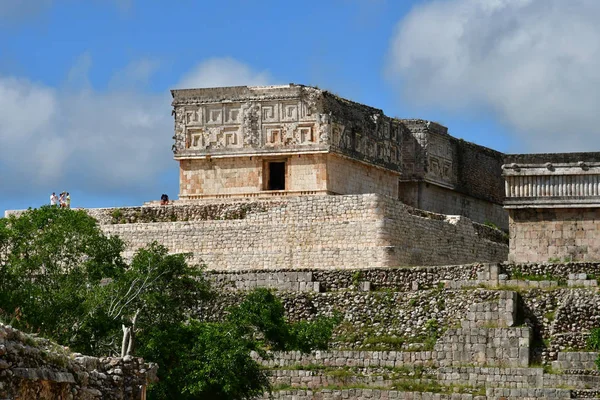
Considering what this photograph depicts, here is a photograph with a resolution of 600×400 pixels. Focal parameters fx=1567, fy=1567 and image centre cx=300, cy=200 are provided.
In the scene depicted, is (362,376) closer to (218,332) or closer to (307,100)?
(218,332)

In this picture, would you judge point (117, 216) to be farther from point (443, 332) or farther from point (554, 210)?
point (554, 210)

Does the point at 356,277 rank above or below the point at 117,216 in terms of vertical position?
below

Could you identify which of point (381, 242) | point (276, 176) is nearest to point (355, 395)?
point (381, 242)

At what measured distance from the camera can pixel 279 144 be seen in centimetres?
4422

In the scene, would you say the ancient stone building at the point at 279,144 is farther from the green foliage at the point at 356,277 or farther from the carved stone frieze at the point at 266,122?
the green foliage at the point at 356,277

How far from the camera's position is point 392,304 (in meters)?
37.1

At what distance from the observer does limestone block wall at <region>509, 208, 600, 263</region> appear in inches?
1516

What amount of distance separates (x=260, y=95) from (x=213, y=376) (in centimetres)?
1425

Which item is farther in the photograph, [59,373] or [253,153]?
[253,153]

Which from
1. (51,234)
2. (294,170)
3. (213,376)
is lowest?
(213,376)

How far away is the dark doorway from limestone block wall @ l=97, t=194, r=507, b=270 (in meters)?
2.84

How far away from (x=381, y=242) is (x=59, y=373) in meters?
24.4

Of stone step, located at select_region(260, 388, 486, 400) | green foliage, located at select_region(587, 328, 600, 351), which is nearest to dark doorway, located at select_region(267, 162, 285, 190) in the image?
stone step, located at select_region(260, 388, 486, 400)

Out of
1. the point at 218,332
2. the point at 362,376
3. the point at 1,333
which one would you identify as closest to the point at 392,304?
the point at 362,376
